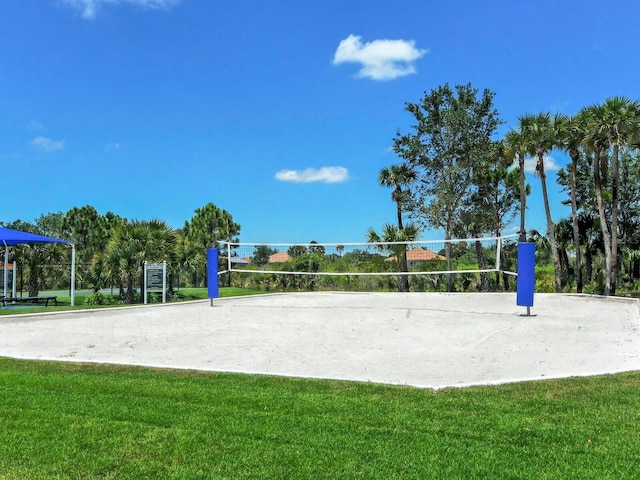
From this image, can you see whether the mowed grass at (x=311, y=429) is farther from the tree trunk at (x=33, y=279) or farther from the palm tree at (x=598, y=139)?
the palm tree at (x=598, y=139)

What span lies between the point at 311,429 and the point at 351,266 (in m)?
14.7

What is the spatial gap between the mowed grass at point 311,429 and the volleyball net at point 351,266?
27.9ft

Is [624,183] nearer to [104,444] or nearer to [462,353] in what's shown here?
[462,353]

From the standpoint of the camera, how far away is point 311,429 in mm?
3689

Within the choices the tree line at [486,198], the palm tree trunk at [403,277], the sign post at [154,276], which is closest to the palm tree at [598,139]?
the tree line at [486,198]

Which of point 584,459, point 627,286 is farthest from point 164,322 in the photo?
point 627,286

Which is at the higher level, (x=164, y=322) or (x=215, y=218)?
(x=215, y=218)

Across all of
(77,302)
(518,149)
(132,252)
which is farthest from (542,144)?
(77,302)

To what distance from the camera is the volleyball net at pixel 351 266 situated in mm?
15172

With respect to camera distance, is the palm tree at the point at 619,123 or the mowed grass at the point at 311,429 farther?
the palm tree at the point at 619,123

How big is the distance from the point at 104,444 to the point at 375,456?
1.71 meters

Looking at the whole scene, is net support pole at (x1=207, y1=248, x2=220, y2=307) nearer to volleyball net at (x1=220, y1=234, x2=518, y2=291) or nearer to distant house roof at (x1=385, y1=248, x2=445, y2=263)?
volleyball net at (x1=220, y1=234, x2=518, y2=291)

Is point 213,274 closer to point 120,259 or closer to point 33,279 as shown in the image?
point 120,259

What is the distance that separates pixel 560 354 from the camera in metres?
6.65
